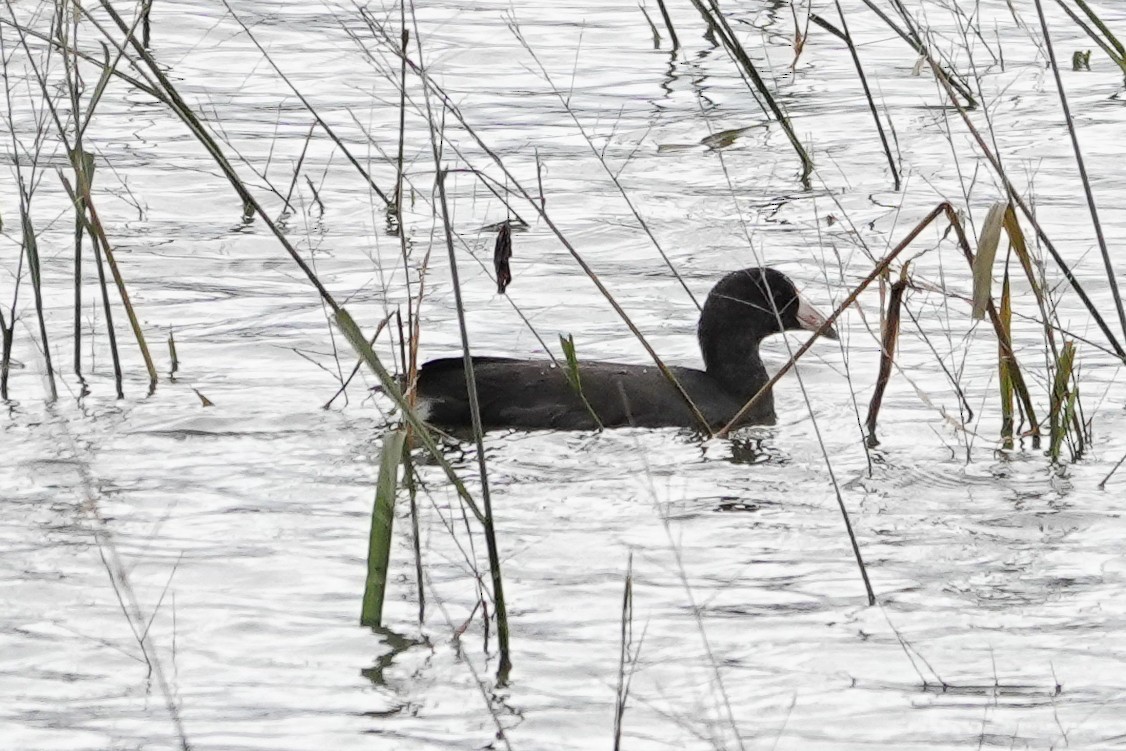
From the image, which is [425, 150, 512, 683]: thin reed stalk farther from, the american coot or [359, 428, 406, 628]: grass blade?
the american coot

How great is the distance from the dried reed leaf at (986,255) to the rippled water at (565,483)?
0.36m

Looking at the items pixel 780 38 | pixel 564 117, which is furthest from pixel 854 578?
pixel 780 38

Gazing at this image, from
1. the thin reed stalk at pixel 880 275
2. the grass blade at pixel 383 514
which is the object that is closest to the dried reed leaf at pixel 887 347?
the thin reed stalk at pixel 880 275

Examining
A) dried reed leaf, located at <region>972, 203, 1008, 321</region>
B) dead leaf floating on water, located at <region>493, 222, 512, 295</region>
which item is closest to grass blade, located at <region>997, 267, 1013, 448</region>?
dried reed leaf, located at <region>972, 203, 1008, 321</region>

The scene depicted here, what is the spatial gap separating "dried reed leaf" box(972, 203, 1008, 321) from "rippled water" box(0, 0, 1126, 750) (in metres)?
Answer: 0.36

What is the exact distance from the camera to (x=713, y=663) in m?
4.78

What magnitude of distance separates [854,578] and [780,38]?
752 cm

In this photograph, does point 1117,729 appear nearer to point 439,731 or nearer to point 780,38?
point 439,731

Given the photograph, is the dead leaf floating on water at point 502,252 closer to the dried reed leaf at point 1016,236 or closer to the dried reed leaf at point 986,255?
the dried reed leaf at point 986,255

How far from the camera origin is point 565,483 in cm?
668

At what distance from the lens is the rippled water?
4863 millimetres

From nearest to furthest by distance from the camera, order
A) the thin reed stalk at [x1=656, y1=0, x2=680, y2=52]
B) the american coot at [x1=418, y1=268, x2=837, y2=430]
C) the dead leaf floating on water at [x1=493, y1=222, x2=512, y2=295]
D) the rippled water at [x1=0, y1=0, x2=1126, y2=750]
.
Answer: the rippled water at [x1=0, y1=0, x2=1126, y2=750]
the dead leaf floating on water at [x1=493, y1=222, x2=512, y2=295]
the american coot at [x1=418, y1=268, x2=837, y2=430]
the thin reed stalk at [x1=656, y1=0, x2=680, y2=52]

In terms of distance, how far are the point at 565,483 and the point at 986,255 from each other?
1.70 metres

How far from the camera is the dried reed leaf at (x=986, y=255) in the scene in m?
5.53
